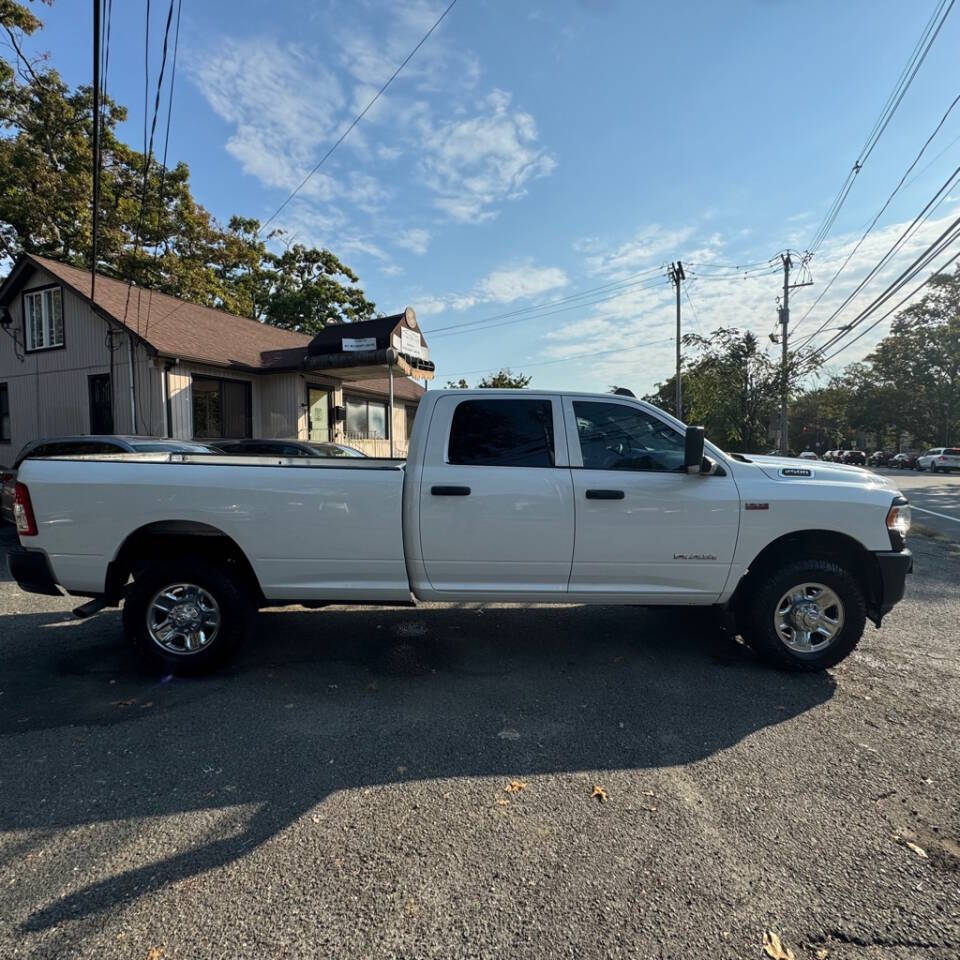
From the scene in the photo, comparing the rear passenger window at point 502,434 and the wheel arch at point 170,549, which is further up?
the rear passenger window at point 502,434

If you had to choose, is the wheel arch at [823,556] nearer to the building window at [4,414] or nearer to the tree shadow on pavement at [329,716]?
the tree shadow on pavement at [329,716]

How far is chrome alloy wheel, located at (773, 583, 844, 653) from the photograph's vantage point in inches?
163

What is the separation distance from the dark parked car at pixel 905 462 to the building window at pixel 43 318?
53.3 metres

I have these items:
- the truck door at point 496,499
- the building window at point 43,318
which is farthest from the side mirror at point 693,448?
the building window at point 43,318

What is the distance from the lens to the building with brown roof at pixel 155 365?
49.4 feet

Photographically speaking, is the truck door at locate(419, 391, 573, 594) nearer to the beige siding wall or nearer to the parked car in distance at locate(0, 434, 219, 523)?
the parked car in distance at locate(0, 434, 219, 523)

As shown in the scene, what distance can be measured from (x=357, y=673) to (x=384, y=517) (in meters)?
1.21

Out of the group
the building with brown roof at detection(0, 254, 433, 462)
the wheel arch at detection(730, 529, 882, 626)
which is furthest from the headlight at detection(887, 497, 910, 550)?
the building with brown roof at detection(0, 254, 433, 462)

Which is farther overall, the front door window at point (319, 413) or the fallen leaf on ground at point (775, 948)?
the front door window at point (319, 413)

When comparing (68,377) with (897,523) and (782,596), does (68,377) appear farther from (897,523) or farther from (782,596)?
(897,523)

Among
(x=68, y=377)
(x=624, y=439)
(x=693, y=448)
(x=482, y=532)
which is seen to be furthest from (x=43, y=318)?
(x=693, y=448)

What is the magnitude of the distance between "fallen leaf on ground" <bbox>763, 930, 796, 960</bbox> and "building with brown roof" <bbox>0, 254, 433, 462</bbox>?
46.8 ft

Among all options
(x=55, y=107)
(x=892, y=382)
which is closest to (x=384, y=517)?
(x=55, y=107)

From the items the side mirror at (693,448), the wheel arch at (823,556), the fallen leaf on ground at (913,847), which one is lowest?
the fallen leaf on ground at (913,847)
